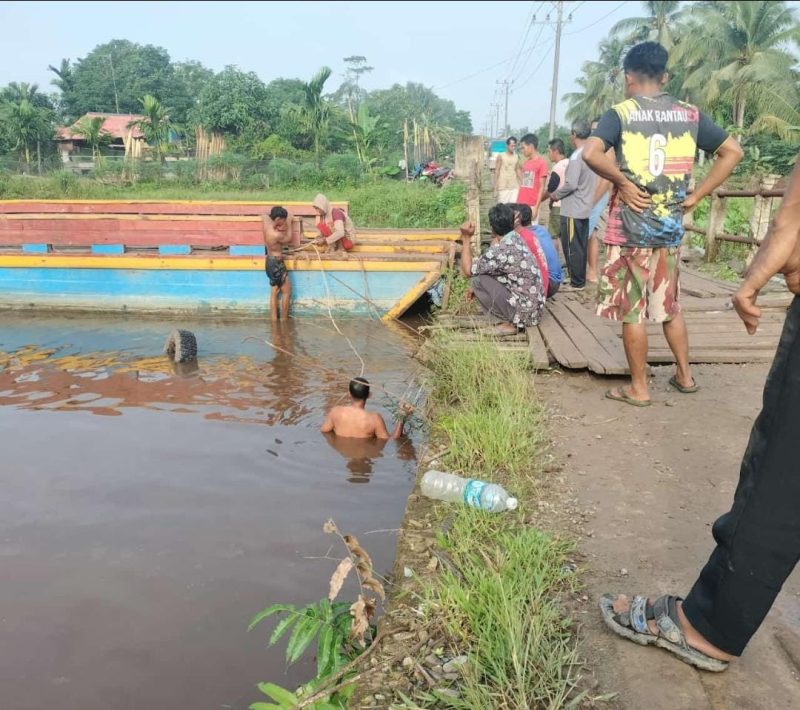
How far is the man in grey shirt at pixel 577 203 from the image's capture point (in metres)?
7.06

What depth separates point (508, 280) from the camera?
5805mm

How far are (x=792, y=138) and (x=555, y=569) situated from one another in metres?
28.1

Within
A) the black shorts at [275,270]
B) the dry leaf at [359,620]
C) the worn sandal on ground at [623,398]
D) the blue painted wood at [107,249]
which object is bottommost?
the dry leaf at [359,620]

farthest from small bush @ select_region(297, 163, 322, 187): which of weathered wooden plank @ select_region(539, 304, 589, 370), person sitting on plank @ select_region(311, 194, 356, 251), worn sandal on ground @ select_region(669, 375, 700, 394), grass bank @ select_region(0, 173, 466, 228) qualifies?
worn sandal on ground @ select_region(669, 375, 700, 394)

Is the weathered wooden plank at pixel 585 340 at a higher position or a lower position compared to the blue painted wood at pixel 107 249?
lower

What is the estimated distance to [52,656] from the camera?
3.12 metres

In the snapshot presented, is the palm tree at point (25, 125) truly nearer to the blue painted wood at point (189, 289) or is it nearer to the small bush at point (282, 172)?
the small bush at point (282, 172)

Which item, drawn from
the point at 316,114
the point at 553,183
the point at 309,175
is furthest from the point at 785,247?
the point at 316,114

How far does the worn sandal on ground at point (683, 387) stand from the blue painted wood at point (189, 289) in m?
5.29

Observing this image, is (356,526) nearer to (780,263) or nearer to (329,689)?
(329,689)

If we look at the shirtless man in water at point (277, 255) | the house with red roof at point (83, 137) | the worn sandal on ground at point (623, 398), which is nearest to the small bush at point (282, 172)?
the house with red roof at point (83, 137)

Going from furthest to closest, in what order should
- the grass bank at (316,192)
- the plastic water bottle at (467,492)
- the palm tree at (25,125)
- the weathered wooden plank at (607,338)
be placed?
the palm tree at (25,125) < the grass bank at (316,192) < the weathered wooden plank at (607,338) < the plastic water bottle at (467,492)

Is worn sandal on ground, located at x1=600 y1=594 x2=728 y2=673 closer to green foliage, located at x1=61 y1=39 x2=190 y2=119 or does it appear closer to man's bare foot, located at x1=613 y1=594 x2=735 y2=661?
man's bare foot, located at x1=613 y1=594 x2=735 y2=661

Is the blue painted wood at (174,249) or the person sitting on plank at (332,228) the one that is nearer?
the person sitting on plank at (332,228)
